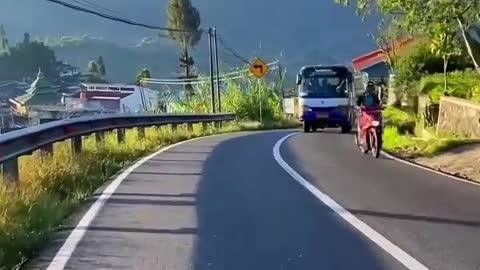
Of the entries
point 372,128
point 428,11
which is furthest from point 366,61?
point 428,11

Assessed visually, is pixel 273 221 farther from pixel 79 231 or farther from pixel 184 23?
pixel 184 23

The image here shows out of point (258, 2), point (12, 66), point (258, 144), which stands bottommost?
point (258, 144)

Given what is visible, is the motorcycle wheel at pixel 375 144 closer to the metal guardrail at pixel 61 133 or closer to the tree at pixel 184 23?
the metal guardrail at pixel 61 133

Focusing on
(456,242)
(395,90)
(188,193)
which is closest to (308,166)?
(188,193)

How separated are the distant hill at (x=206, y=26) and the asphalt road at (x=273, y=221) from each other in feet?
207

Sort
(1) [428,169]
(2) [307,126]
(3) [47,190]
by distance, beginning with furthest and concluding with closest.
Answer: (2) [307,126] < (1) [428,169] < (3) [47,190]

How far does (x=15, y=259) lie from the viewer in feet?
23.3

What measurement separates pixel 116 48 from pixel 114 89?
183 ft

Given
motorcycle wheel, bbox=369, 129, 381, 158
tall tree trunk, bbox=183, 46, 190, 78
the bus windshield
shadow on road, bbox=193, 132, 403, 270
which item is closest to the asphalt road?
shadow on road, bbox=193, 132, 403, 270

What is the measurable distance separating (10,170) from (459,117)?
1487 centimetres

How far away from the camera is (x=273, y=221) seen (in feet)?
28.3

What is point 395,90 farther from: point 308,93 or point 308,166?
point 308,166

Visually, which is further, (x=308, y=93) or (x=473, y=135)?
(x=308, y=93)

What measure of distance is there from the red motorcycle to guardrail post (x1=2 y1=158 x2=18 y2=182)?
8913 millimetres
